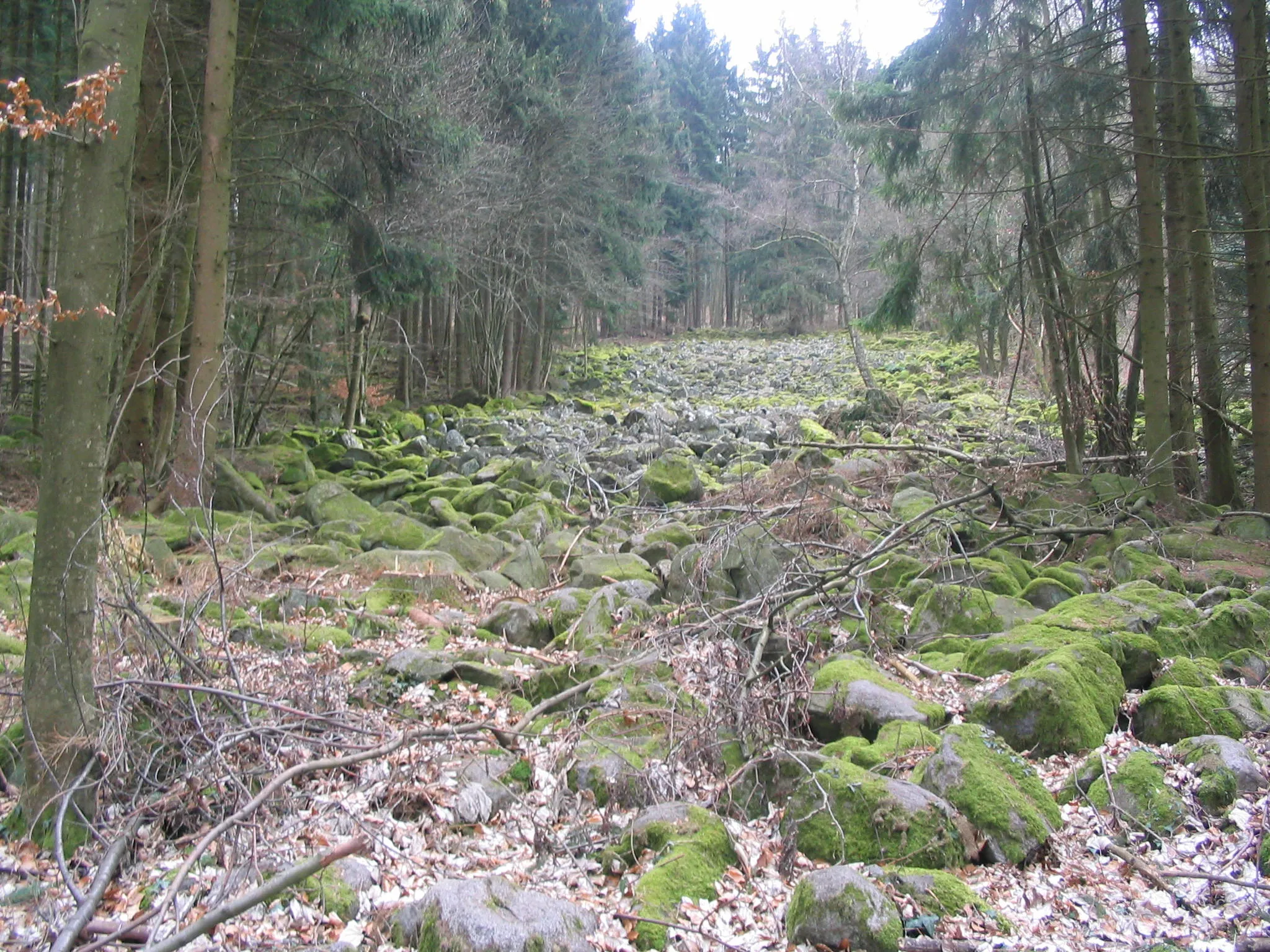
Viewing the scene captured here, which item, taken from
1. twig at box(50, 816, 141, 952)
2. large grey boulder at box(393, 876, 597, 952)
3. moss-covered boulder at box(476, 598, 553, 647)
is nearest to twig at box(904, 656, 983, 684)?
moss-covered boulder at box(476, 598, 553, 647)

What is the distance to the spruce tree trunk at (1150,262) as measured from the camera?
9258 mm

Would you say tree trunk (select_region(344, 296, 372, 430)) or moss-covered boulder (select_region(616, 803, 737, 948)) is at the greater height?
tree trunk (select_region(344, 296, 372, 430))

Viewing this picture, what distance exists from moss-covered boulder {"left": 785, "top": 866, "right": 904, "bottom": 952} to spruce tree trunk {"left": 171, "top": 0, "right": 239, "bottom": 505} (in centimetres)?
762

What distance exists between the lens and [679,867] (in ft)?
12.0

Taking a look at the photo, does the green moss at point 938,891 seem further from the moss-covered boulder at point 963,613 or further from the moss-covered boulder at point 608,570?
the moss-covered boulder at point 608,570

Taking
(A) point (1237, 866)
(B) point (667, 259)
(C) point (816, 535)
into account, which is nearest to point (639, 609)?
(C) point (816, 535)

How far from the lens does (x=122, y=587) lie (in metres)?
4.02

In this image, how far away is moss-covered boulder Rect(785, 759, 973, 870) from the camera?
3.71 metres

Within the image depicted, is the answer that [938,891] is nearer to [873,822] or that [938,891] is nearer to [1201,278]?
[873,822]

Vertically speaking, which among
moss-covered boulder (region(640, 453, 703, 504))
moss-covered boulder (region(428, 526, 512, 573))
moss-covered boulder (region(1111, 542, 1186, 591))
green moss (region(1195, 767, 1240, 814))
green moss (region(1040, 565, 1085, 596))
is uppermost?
moss-covered boulder (region(640, 453, 703, 504))

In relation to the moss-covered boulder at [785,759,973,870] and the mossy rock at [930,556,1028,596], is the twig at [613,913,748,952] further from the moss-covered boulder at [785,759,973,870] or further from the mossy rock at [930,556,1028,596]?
the mossy rock at [930,556,1028,596]

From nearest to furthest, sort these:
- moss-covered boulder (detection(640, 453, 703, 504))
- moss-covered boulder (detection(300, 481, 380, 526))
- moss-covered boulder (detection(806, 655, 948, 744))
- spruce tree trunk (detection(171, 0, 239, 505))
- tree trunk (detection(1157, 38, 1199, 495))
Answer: moss-covered boulder (detection(806, 655, 948, 744))
spruce tree trunk (detection(171, 0, 239, 505))
tree trunk (detection(1157, 38, 1199, 495))
moss-covered boulder (detection(300, 481, 380, 526))
moss-covered boulder (detection(640, 453, 703, 504))

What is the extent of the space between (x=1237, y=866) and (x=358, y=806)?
3578 mm

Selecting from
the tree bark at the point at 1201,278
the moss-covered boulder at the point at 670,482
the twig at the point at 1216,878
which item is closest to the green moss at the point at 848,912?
the twig at the point at 1216,878
